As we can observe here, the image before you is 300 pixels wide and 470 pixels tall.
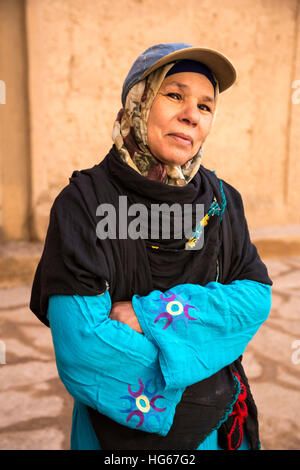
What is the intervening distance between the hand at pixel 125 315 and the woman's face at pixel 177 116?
38 cm

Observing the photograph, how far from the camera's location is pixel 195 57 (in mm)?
1082

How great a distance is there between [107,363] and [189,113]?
2.07ft

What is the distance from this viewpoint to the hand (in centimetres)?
104

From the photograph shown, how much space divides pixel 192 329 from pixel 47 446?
1317 mm

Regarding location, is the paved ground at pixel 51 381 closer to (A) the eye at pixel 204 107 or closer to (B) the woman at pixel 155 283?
(B) the woman at pixel 155 283

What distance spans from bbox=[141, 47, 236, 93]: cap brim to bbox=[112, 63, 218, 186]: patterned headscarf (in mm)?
35

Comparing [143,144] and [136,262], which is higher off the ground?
[143,144]

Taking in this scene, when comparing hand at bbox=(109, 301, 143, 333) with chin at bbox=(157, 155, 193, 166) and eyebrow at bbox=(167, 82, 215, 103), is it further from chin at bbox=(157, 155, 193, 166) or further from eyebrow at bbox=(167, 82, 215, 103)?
eyebrow at bbox=(167, 82, 215, 103)

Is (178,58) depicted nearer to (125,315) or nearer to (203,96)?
(203,96)

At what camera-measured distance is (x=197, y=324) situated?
1.06m

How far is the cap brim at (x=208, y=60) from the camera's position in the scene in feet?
3.43

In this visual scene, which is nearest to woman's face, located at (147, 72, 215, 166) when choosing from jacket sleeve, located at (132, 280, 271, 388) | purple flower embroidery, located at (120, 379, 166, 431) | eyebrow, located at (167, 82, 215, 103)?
eyebrow, located at (167, 82, 215, 103)

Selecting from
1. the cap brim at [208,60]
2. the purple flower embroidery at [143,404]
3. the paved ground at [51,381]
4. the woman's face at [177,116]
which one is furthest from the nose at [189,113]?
the paved ground at [51,381]

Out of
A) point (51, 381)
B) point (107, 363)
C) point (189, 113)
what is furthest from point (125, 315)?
point (51, 381)
